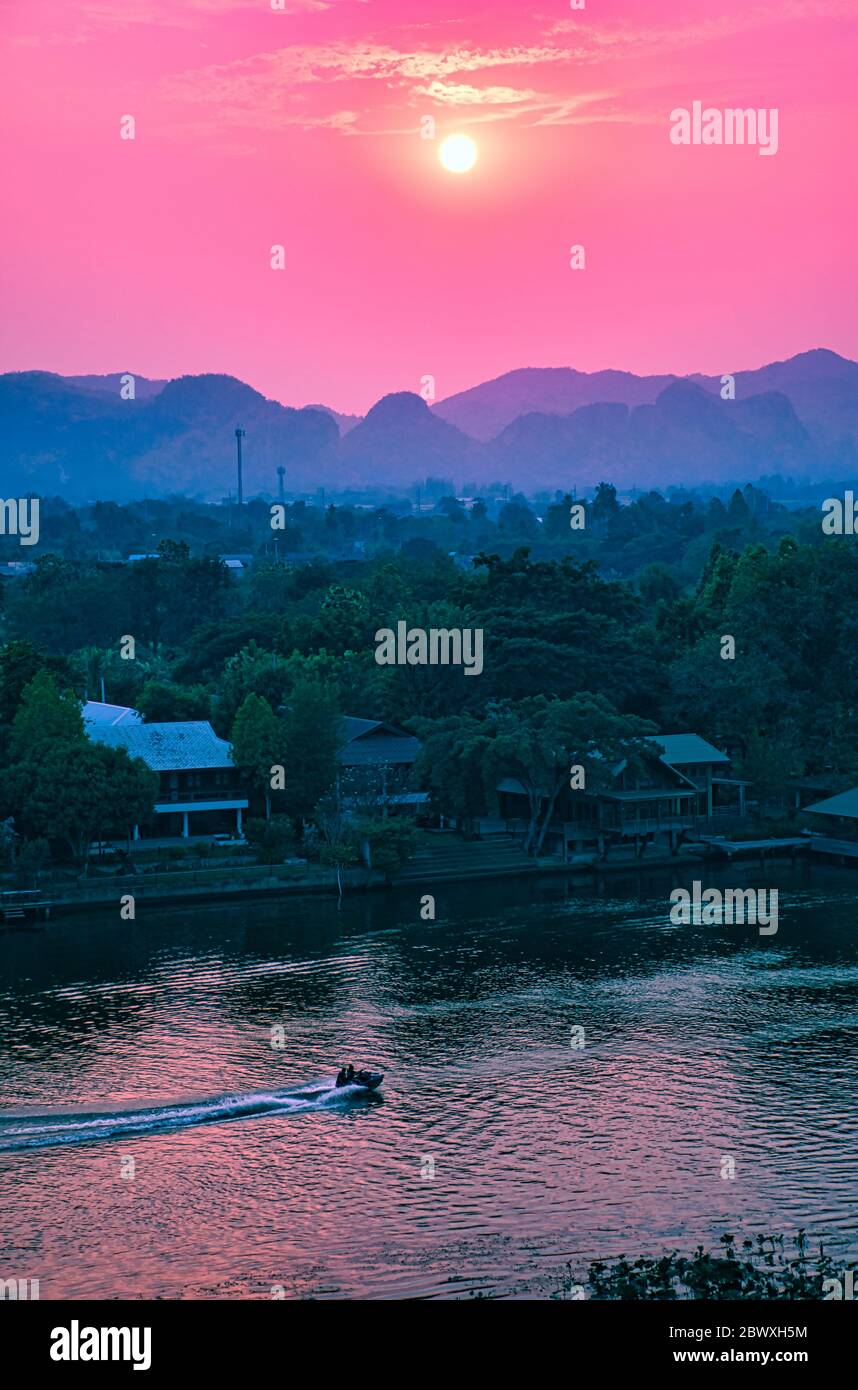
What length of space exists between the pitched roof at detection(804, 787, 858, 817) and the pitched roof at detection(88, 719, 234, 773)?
24837 mm

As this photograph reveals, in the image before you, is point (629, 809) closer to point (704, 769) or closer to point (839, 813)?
point (704, 769)

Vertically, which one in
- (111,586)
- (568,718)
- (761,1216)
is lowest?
(761,1216)

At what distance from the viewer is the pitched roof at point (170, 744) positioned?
64.3m

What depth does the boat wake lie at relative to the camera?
35094 mm

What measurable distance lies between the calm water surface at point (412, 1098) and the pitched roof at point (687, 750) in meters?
14.3

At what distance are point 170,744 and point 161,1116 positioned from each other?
30.4 m

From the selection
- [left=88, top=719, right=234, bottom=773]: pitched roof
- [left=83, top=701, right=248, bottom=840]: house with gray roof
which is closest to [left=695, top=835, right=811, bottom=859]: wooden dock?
[left=83, top=701, right=248, bottom=840]: house with gray roof

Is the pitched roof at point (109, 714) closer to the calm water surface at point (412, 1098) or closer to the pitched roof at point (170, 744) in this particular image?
the pitched roof at point (170, 744)

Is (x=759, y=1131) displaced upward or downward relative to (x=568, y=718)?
downward

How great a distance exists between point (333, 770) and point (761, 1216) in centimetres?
3607

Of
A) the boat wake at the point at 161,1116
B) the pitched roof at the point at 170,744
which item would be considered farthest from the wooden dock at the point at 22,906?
the boat wake at the point at 161,1116
